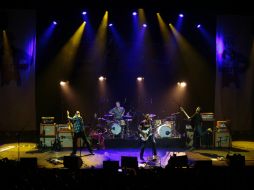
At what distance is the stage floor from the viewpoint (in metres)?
15.6

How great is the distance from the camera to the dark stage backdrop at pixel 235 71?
845 inches

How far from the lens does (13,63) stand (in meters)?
20.8

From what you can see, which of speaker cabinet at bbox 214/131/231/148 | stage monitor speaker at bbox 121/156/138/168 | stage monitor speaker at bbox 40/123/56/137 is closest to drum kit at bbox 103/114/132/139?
stage monitor speaker at bbox 40/123/56/137

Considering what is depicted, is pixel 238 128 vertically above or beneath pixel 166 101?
beneath

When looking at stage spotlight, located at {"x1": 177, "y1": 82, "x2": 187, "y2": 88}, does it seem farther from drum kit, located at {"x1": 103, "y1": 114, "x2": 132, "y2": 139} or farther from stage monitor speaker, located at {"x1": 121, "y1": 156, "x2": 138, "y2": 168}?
stage monitor speaker, located at {"x1": 121, "y1": 156, "x2": 138, "y2": 168}

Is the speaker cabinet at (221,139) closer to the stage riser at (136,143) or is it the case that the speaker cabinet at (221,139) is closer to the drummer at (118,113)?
the stage riser at (136,143)

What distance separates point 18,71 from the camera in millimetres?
20812

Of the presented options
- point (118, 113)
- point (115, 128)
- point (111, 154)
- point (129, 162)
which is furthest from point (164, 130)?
point (129, 162)

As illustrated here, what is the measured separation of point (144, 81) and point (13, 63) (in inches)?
298

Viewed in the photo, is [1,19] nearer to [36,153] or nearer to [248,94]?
[36,153]

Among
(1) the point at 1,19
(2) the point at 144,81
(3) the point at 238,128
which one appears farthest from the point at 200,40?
(1) the point at 1,19

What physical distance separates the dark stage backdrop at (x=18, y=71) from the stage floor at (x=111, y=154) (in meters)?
1.44

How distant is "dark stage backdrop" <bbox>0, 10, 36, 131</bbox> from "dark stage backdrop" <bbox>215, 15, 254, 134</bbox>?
34.0 feet

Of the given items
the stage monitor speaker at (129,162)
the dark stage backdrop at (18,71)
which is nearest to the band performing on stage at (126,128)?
the dark stage backdrop at (18,71)
